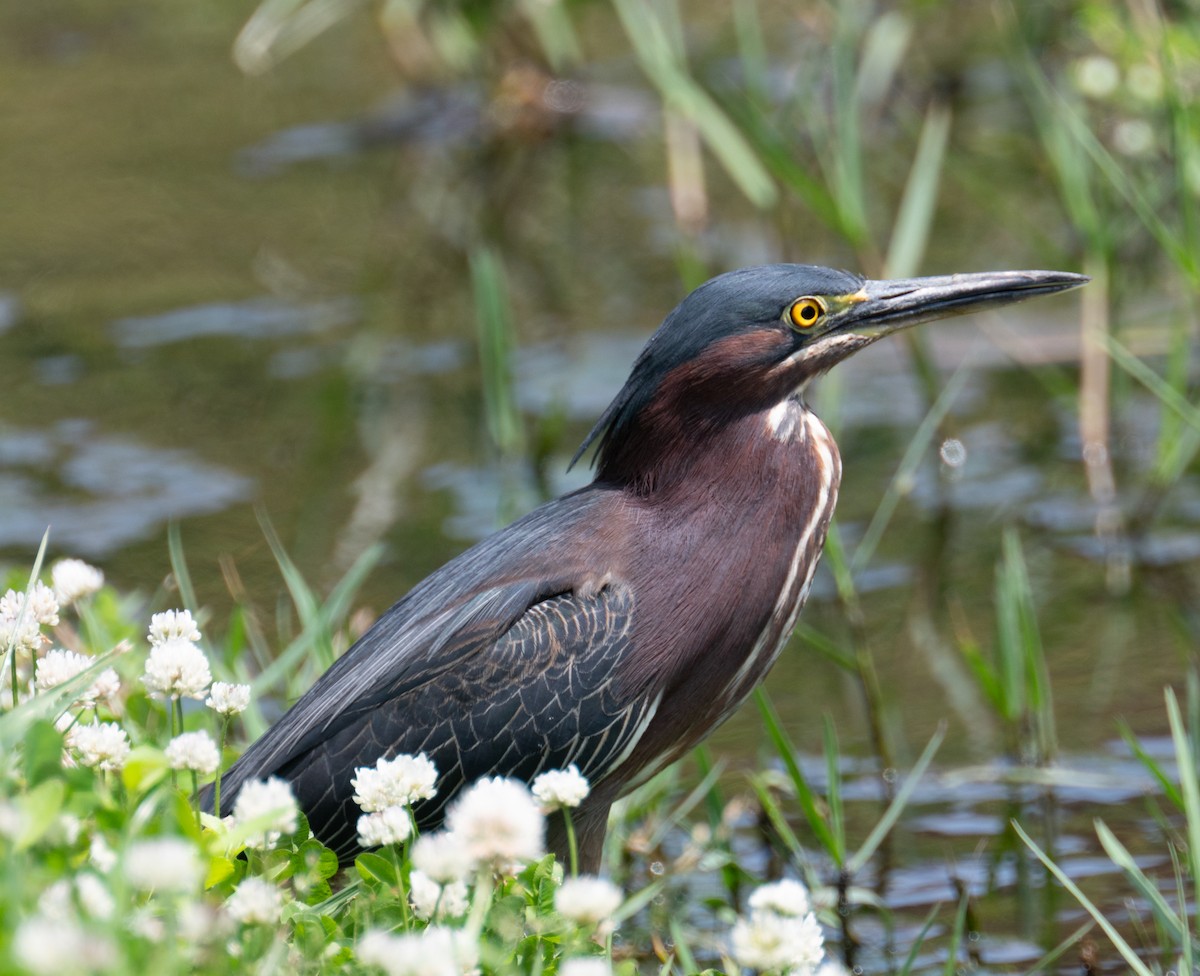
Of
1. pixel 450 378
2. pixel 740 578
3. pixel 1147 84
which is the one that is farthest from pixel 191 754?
pixel 450 378

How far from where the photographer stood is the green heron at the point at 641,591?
3.66 metres

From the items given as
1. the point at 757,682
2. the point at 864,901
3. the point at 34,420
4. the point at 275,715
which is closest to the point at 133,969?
the point at 757,682

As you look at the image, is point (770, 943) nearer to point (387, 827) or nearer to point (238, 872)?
point (387, 827)

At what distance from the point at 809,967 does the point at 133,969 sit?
1237 millimetres

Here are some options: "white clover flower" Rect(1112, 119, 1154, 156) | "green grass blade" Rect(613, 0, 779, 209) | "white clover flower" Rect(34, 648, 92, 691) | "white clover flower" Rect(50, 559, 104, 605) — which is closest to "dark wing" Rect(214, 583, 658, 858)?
"white clover flower" Rect(50, 559, 104, 605)

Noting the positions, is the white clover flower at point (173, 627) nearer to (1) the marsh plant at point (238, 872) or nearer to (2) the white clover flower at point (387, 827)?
(1) the marsh plant at point (238, 872)

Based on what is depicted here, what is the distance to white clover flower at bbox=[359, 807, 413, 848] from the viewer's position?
2.52 meters

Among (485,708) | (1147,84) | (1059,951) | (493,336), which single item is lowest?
(1059,951)

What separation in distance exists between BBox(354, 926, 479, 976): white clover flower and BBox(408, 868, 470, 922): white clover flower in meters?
0.12

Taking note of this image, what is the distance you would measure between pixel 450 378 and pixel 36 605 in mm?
4590

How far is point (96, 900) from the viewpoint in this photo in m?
2.20

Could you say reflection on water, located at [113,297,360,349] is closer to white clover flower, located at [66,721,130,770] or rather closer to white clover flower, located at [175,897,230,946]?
white clover flower, located at [66,721,130,770]

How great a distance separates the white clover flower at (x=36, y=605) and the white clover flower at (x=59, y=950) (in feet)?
4.46

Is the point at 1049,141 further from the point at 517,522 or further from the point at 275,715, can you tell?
the point at 275,715
